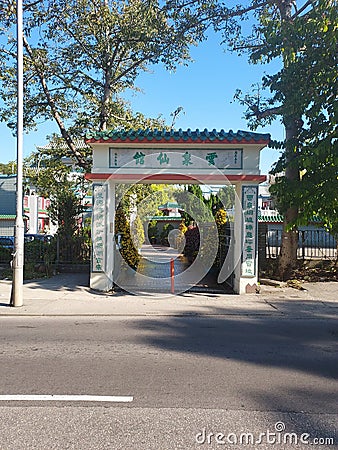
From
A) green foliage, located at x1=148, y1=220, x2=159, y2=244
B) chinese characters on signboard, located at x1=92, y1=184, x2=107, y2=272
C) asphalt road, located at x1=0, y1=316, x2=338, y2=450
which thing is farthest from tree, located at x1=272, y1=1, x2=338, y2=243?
green foliage, located at x1=148, y1=220, x2=159, y2=244

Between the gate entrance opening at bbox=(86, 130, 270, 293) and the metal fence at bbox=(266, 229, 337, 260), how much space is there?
3.72m

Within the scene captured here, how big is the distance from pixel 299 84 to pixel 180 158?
3.73m

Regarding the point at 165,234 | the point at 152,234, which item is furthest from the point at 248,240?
the point at 152,234

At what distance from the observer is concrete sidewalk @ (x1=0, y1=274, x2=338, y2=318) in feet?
29.3

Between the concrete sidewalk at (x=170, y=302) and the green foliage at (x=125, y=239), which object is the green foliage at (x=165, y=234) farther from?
the concrete sidewalk at (x=170, y=302)

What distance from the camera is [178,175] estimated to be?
36.6 feet

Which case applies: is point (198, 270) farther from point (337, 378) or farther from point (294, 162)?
point (337, 378)

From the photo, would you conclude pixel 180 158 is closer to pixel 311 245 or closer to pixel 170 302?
pixel 170 302

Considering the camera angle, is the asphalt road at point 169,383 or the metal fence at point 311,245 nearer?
the asphalt road at point 169,383

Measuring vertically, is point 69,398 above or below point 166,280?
below

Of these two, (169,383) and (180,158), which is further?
(180,158)

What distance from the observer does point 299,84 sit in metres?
11.3

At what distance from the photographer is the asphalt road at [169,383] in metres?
3.54

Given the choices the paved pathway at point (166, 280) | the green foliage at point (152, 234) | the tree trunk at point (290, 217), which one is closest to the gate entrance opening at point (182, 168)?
the paved pathway at point (166, 280)
